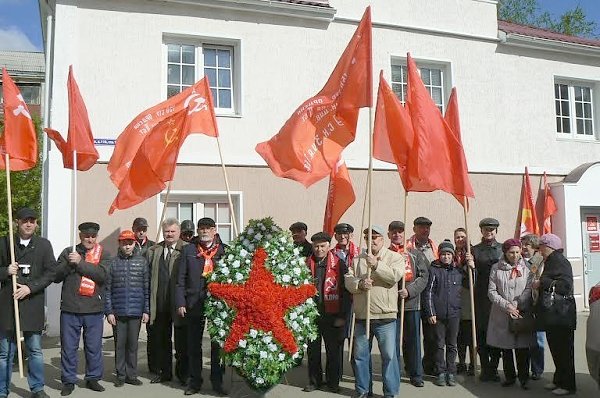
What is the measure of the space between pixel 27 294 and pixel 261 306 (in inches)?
96.7

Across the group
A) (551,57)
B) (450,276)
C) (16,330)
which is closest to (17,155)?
(16,330)

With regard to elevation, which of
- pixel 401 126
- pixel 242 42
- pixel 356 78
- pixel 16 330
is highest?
pixel 242 42

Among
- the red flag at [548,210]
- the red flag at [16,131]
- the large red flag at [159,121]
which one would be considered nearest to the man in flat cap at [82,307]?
the red flag at [16,131]

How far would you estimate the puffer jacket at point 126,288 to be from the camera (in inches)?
270

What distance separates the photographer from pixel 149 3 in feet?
33.1

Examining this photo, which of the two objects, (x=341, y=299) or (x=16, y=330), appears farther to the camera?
(x=341, y=299)

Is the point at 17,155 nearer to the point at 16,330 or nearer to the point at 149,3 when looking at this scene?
the point at 16,330

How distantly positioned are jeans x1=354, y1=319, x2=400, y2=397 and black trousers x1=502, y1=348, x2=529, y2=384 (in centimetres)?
150

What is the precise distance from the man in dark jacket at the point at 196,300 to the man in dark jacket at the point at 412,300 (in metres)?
2.13

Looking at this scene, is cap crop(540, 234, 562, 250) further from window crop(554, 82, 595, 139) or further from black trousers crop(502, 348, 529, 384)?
window crop(554, 82, 595, 139)

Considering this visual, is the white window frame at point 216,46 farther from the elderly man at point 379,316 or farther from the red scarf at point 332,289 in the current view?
the elderly man at point 379,316

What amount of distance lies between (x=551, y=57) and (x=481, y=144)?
9.50 ft

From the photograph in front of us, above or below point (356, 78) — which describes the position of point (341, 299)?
below

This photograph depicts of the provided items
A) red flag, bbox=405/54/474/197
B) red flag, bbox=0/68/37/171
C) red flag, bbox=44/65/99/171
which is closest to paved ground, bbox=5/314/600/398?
red flag, bbox=405/54/474/197
